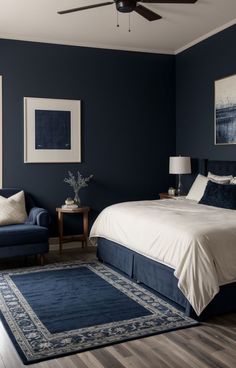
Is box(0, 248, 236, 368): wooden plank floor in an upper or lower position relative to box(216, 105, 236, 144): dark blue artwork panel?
lower

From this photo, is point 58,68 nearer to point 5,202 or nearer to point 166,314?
point 5,202

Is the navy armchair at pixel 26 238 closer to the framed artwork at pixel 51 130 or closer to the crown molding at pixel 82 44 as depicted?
the framed artwork at pixel 51 130

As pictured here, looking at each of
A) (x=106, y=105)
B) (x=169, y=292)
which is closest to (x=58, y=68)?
(x=106, y=105)

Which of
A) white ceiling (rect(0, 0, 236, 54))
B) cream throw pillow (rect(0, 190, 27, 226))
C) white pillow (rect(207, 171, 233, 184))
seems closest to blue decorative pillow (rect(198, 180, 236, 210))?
white pillow (rect(207, 171, 233, 184))

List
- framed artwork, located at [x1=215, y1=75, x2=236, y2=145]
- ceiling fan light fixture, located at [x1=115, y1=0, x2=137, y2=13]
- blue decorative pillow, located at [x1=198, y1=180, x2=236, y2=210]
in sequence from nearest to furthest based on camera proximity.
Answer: ceiling fan light fixture, located at [x1=115, y1=0, x2=137, y2=13], blue decorative pillow, located at [x1=198, y1=180, x2=236, y2=210], framed artwork, located at [x1=215, y1=75, x2=236, y2=145]

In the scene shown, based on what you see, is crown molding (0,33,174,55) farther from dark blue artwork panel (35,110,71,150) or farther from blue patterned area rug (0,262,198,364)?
blue patterned area rug (0,262,198,364)

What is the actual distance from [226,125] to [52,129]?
8.00 ft

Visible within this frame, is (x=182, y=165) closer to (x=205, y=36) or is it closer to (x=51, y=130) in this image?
(x=205, y=36)

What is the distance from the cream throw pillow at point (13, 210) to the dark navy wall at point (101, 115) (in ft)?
1.52

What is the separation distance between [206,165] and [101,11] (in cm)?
258

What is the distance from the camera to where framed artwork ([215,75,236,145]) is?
550cm

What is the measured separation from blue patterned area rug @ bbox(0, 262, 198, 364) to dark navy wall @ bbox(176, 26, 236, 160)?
250 cm

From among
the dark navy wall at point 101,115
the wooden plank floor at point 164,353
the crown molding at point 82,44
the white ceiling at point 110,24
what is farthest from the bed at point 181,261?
the crown molding at point 82,44

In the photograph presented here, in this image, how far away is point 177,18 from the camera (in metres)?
5.19
